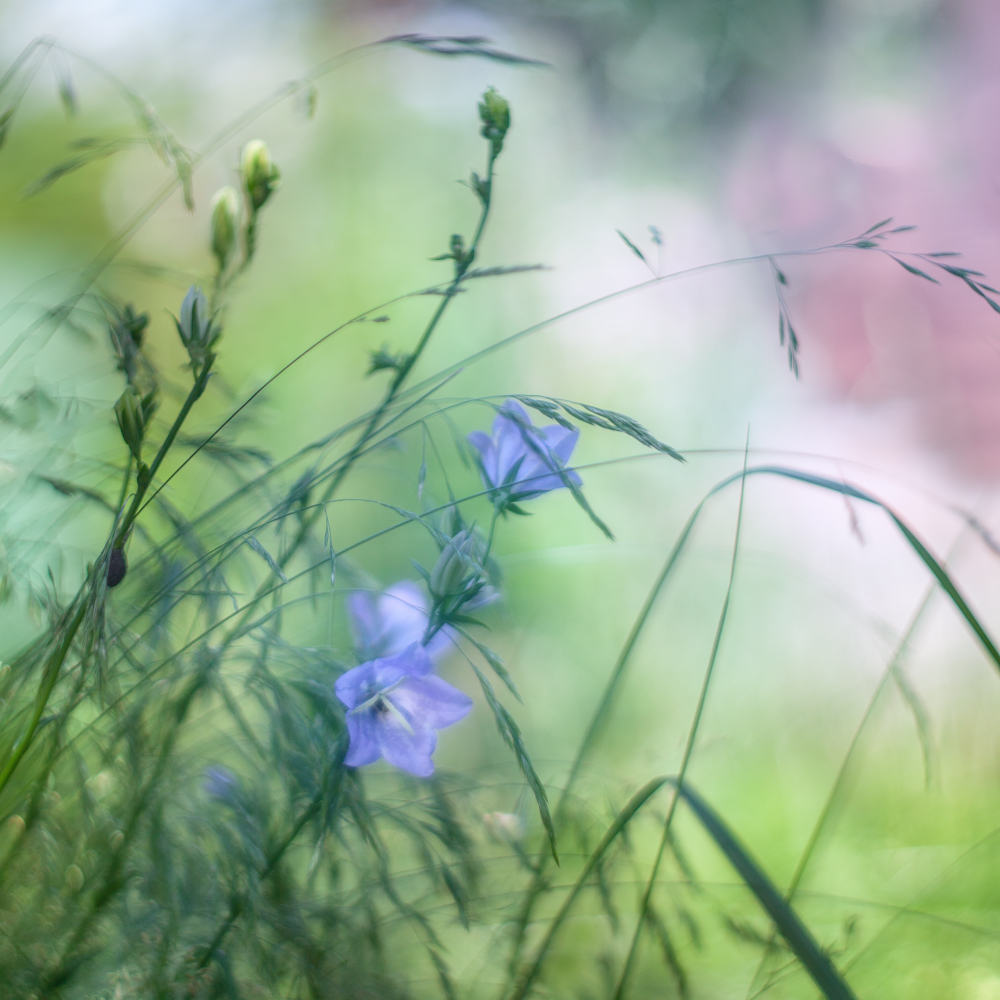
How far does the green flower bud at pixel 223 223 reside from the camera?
1.26 feet

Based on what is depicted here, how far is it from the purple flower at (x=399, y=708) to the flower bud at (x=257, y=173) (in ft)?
0.77

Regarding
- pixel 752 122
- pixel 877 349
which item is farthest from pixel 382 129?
pixel 877 349

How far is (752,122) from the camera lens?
5.40 feet

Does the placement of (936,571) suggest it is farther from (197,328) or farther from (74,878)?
(74,878)

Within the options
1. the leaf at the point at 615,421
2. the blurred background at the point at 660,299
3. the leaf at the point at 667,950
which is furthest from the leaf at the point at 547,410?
the blurred background at the point at 660,299

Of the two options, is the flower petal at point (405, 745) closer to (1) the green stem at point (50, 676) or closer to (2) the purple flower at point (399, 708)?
(2) the purple flower at point (399, 708)

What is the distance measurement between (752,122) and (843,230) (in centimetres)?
33

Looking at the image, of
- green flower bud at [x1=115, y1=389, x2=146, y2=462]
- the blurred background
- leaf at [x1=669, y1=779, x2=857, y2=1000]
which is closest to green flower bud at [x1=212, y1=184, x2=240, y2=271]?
green flower bud at [x1=115, y1=389, x2=146, y2=462]

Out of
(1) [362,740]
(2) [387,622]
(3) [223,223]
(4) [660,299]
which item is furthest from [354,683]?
(4) [660,299]

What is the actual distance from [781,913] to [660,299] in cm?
140

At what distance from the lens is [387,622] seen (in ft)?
1.59

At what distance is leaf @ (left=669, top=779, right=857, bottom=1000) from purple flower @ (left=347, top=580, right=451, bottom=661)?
17 centimetres

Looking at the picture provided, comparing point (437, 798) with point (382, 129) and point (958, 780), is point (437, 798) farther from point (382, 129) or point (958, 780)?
point (382, 129)

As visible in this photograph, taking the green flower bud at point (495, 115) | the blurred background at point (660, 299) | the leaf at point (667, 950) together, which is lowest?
the leaf at point (667, 950)
